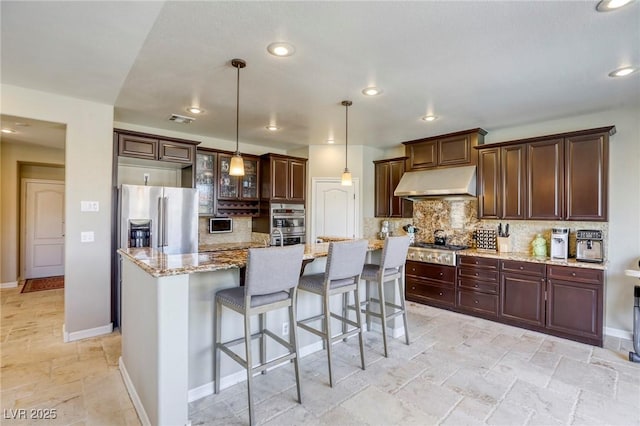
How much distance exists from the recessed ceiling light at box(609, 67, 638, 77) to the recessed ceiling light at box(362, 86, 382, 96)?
192 centimetres

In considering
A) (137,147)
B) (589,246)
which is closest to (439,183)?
(589,246)

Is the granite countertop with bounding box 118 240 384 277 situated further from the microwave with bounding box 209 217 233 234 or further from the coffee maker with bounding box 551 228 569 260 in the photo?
the coffee maker with bounding box 551 228 569 260

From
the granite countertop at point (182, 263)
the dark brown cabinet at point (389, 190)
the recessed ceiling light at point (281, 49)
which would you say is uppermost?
the recessed ceiling light at point (281, 49)

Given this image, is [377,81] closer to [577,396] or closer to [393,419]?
[393,419]

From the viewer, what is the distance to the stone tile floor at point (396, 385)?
222cm

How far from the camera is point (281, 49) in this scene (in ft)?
7.78

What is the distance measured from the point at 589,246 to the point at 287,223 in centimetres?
404

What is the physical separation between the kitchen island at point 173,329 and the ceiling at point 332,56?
5.03ft

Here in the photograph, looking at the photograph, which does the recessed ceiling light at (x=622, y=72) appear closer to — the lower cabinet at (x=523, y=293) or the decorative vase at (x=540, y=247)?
the lower cabinet at (x=523, y=293)

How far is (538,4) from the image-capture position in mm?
1845

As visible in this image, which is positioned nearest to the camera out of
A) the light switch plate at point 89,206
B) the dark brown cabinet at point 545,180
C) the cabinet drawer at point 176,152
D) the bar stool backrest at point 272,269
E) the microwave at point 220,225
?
the bar stool backrest at point 272,269

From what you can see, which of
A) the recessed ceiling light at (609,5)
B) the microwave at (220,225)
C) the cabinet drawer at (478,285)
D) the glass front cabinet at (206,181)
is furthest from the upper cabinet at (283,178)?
the recessed ceiling light at (609,5)

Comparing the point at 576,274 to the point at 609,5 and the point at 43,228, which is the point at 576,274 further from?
the point at 43,228

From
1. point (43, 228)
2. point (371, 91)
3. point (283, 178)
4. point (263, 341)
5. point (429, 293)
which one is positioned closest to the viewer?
point (263, 341)
